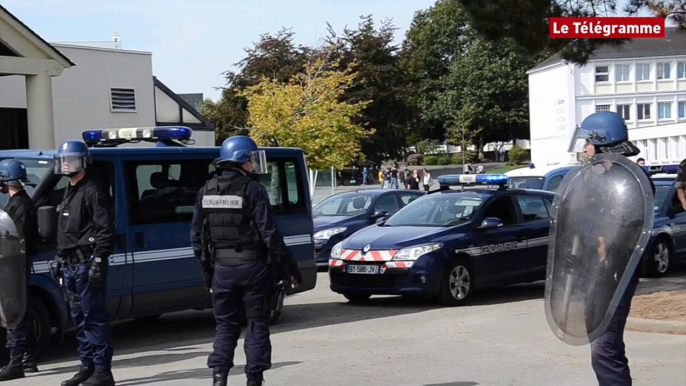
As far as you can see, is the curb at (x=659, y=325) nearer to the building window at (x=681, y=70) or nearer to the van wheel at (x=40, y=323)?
the van wheel at (x=40, y=323)

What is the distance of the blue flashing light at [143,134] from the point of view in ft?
35.9

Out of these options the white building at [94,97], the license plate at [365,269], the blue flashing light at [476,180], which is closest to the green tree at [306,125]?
the white building at [94,97]

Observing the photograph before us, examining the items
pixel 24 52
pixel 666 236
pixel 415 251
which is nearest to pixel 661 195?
pixel 666 236

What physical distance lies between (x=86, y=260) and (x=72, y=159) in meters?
0.83

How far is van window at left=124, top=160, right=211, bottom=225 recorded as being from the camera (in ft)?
34.0

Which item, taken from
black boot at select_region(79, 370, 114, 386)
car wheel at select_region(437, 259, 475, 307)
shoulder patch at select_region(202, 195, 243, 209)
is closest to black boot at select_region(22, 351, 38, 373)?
black boot at select_region(79, 370, 114, 386)

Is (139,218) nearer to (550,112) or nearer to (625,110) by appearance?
(550,112)

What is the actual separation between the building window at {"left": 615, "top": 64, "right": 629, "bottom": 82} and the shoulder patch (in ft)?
230

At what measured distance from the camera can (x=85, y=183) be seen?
8023mm

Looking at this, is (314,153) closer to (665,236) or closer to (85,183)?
(665,236)

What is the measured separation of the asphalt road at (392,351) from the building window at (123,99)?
16547 mm

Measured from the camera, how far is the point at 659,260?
51.9 ft

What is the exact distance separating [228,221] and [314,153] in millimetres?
29125

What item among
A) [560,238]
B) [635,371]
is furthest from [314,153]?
[560,238]
